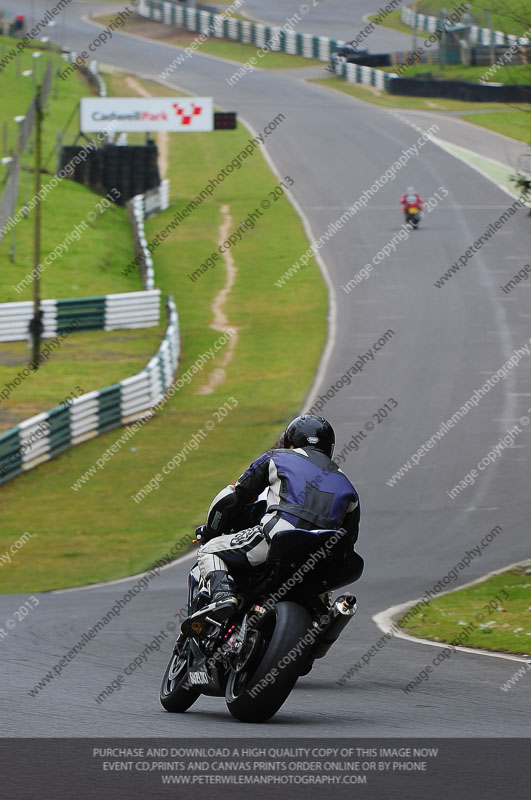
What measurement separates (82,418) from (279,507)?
15028mm

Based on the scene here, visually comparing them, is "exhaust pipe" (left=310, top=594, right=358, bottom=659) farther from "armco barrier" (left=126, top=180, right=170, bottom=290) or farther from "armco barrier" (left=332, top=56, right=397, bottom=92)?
"armco barrier" (left=332, top=56, right=397, bottom=92)

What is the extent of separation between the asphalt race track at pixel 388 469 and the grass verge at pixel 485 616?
46 centimetres

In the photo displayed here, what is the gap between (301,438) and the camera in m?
7.17

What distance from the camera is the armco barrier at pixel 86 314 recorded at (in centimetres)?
2900

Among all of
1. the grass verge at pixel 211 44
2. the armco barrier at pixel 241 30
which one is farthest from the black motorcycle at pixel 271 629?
the armco barrier at pixel 241 30

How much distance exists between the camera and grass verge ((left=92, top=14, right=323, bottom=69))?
242ft

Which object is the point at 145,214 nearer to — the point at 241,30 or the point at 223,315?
the point at 223,315

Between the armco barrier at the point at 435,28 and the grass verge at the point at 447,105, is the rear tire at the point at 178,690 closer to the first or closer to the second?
the grass verge at the point at 447,105

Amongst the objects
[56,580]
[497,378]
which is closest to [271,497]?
[56,580]

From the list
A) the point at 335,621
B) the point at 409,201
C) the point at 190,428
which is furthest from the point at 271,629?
the point at 409,201

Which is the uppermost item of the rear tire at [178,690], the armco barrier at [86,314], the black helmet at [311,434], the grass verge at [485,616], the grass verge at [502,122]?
the black helmet at [311,434]

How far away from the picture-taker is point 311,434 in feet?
23.5

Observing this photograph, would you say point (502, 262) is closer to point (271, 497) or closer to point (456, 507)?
point (456, 507)
